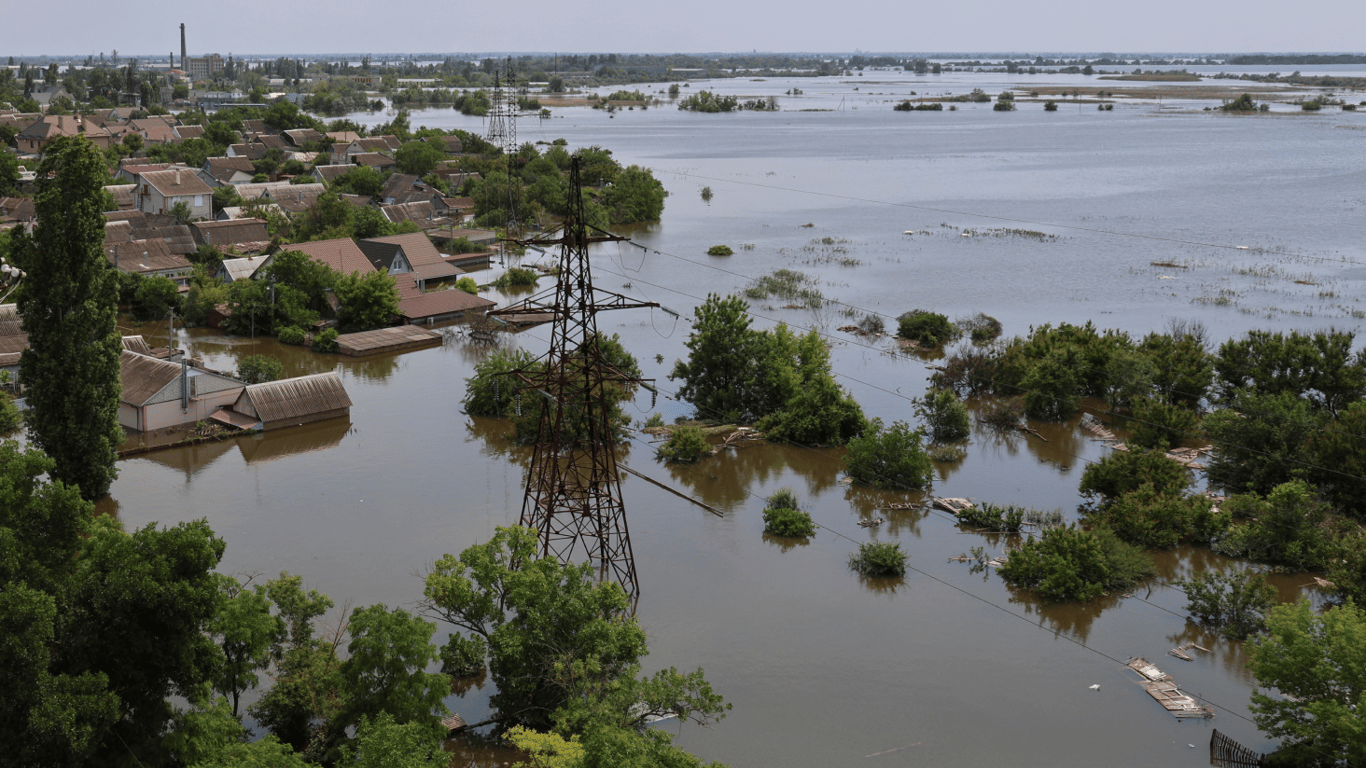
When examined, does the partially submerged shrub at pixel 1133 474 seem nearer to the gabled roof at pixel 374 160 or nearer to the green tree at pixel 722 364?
the green tree at pixel 722 364

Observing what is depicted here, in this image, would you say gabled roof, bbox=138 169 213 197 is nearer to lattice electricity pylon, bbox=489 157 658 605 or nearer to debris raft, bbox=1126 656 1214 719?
lattice electricity pylon, bbox=489 157 658 605

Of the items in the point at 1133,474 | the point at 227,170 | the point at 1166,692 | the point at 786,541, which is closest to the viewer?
the point at 1166,692

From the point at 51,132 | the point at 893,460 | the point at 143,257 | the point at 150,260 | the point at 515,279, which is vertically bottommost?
the point at 893,460

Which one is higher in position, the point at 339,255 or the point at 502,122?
the point at 502,122

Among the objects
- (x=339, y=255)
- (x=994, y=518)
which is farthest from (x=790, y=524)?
(x=339, y=255)

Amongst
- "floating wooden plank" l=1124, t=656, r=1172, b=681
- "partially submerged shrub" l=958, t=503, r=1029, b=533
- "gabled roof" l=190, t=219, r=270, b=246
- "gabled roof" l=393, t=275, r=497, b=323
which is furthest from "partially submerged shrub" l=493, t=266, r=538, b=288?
"floating wooden plank" l=1124, t=656, r=1172, b=681

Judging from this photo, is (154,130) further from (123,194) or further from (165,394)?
(165,394)

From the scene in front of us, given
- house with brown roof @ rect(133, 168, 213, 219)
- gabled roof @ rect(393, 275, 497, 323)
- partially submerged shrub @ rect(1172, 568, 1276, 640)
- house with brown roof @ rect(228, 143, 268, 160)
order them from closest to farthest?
partially submerged shrub @ rect(1172, 568, 1276, 640)
gabled roof @ rect(393, 275, 497, 323)
house with brown roof @ rect(133, 168, 213, 219)
house with brown roof @ rect(228, 143, 268, 160)
